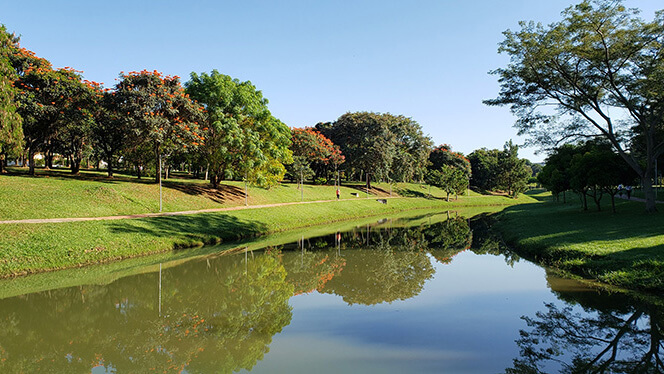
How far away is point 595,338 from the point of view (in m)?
7.98

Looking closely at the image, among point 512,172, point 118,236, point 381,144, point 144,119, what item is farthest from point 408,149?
point 118,236

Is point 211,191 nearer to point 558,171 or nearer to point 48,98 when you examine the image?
point 48,98

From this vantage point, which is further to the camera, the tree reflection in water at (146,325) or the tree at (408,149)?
the tree at (408,149)

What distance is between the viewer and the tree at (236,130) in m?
32.7

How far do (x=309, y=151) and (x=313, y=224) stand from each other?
2293 cm

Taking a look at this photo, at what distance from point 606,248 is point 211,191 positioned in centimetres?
3142

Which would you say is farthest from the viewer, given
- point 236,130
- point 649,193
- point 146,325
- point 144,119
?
point 236,130

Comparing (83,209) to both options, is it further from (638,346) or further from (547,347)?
(638,346)

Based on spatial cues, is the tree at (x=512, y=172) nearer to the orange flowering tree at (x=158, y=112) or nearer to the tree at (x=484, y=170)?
the tree at (x=484, y=170)

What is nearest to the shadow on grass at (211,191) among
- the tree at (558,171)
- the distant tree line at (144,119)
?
the distant tree line at (144,119)

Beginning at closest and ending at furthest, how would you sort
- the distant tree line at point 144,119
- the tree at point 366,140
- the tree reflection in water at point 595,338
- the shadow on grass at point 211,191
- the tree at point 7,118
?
the tree reflection in water at point 595,338 < the tree at point 7,118 < the distant tree line at point 144,119 < the shadow on grass at point 211,191 < the tree at point 366,140

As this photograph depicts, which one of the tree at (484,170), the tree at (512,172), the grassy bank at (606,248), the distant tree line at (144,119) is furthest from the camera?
the tree at (484,170)

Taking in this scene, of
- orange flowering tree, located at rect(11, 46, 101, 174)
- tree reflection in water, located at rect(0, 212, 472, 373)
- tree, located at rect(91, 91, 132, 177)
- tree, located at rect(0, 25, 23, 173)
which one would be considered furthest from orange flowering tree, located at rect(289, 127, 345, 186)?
tree reflection in water, located at rect(0, 212, 472, 373)

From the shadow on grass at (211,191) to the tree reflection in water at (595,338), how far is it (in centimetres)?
2942
